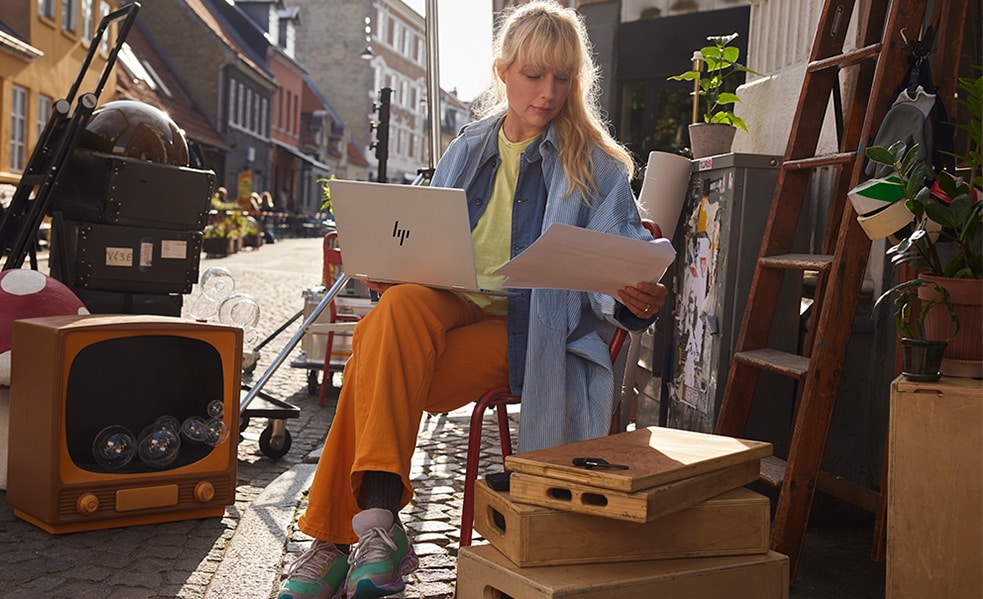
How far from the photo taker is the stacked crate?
7.93ft

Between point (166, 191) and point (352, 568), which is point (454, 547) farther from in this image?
point (166, 191)

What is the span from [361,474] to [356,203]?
2.26 feet

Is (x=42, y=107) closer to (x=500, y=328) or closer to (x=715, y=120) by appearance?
(x=715, y=120)

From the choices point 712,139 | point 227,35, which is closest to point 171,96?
point 227,35

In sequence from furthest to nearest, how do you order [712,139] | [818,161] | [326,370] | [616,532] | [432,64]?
[326,370]
[432,64]
[712,139]
[818,161]
[616,532]

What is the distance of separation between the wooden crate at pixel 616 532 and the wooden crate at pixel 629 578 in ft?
0.07

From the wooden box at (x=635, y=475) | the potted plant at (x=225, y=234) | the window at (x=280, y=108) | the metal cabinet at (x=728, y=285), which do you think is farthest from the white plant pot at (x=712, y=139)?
the window at (x=280, y=108)

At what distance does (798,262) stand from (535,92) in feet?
3.41

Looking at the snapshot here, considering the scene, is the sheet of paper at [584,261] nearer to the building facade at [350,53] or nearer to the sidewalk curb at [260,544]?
the sidewalk curb at [260,544]

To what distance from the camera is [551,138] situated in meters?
3.30

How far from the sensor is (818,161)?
369cm

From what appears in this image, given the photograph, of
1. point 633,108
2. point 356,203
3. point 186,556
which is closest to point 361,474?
point 356,203

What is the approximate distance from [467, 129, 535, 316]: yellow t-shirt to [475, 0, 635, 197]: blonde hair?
0.17m

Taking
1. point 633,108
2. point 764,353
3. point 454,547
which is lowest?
point 454,547
